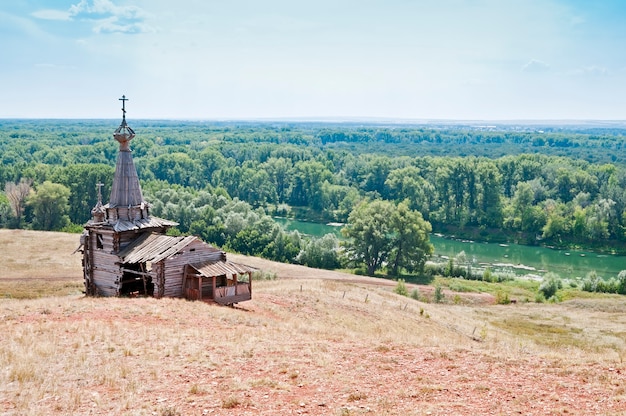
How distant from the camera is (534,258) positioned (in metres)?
80.2

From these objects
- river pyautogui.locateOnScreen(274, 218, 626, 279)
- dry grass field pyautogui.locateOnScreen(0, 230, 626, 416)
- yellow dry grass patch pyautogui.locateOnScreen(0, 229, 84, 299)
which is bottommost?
river pyautogui.locateOnScreen(274, 218, 626, 279)

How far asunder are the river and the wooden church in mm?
52319

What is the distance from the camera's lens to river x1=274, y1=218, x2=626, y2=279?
7250 cm

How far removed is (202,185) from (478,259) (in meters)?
70.7

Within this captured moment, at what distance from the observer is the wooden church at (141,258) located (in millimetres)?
26719

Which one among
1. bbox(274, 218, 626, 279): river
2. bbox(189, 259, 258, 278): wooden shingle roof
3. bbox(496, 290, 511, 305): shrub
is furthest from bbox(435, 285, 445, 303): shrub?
bbox(189, 259, 258, 278): wooden shingle roof

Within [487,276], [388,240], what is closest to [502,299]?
[487,276]

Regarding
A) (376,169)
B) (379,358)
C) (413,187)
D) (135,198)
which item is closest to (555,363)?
(379,358)

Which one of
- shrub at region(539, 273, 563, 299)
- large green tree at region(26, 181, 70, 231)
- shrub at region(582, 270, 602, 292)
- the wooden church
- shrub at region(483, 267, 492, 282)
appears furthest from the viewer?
large green tree at region(26, 181, 70, 231)

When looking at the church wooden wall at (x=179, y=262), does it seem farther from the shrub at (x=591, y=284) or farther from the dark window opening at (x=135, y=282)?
the shrub at (x=591, y=284)

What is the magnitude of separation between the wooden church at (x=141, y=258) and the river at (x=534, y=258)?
52.3m

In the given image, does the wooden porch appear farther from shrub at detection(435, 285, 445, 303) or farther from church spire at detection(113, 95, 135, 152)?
shrub at detection(435, 285, 445, 303)

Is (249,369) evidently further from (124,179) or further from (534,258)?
(534,258)

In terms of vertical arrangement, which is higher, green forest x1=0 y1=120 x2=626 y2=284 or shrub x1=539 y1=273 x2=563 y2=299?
green forest x1=0 y1=120 x2=626 y2=284
